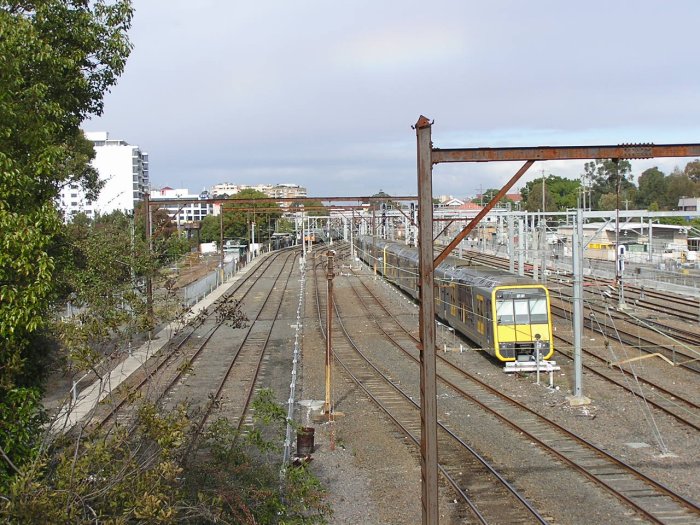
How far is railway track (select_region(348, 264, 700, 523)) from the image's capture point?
10.1 meters

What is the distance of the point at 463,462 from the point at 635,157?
6.83 m

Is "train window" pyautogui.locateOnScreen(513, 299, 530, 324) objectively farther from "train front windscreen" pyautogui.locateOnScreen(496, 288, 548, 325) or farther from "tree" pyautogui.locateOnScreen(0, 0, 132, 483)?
"tree" pyautogui.locateOnScreen(0, 0, 132, 483)

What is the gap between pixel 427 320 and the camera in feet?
23.8

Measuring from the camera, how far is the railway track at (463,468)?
10211 mm

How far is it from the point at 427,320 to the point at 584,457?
22.7ft

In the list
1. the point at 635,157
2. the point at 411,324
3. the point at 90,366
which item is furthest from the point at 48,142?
the point at 411,324

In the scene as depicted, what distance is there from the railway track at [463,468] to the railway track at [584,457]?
1380 mm

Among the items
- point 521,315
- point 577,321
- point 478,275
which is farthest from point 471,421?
point 478,275

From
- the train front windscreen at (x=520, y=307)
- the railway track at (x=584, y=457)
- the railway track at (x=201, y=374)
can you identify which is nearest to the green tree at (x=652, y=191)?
the railway track at (x=201, y=374)

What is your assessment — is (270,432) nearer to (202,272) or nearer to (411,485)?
(411,485)

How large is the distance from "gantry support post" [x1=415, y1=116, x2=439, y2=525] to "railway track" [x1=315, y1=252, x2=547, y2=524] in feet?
9.10

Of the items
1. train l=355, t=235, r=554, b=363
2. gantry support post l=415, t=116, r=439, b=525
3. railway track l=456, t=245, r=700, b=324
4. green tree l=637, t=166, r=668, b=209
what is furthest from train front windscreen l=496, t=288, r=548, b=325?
green tree l=637, t=166, r=668, b=209

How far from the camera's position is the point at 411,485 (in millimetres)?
11586

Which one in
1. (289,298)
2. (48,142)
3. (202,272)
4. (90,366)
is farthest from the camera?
(202,272)
